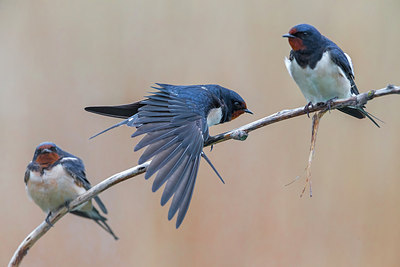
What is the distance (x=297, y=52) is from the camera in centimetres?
108

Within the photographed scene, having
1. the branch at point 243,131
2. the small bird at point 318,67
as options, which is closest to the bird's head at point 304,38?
the small bird at point 318,67

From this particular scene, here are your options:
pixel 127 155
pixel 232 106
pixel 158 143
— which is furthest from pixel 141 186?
pixel 158 143

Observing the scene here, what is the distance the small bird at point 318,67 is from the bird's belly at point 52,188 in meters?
0.79

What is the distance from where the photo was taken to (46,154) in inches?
60.0

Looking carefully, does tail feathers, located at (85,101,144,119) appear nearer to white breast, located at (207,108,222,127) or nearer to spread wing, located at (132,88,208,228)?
spread wing, located at (132,88,208,228)

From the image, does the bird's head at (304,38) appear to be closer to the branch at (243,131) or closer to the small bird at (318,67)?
the small bird at (318,67)

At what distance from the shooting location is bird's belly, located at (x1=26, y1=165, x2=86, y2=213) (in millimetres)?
1492

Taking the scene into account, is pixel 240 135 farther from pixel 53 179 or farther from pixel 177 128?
pixel 53 179

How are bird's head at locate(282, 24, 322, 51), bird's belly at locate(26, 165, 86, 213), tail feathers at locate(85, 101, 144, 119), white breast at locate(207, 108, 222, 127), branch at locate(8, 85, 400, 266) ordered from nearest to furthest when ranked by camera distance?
branch at locate(8, 85, 400, 266) < bird's head at locate(282, 24, 322, 51) < tail feathers at locate(85, 101, 144, 119) < white breast at locate(207, 108, 222, 127) < bird's belly at locate(26, 165, 86, 213)

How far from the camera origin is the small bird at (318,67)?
1054mm

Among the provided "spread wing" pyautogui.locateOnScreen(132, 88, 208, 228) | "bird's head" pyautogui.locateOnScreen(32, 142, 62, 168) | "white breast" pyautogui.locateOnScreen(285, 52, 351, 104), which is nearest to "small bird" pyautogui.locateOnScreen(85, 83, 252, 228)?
"spread wing" pyautogui.locateOnScreen(132, 88, 208, 228)

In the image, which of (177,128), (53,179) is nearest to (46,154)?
(53,179)

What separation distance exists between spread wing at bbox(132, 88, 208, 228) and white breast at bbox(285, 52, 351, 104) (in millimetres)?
234

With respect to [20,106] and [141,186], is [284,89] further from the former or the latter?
[20,106]
